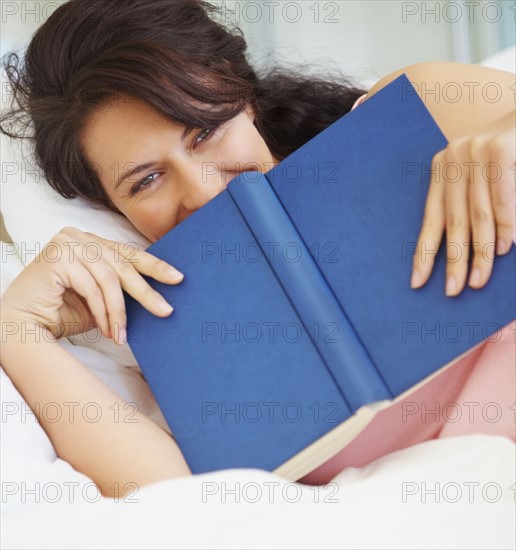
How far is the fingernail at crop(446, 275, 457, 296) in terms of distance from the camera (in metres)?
Answer: 0.64

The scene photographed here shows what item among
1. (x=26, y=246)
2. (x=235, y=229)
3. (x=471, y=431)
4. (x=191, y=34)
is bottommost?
(x=471, y=431)

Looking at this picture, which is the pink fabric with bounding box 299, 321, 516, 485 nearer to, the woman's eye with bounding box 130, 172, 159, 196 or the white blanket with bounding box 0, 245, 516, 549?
the white blanket with bounding box 0, 245, 516, 549

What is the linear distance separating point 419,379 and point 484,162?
222mm

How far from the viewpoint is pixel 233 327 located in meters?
0.73

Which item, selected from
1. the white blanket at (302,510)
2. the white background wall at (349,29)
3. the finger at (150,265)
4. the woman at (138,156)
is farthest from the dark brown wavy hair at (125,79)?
the white background wall at (349,29)

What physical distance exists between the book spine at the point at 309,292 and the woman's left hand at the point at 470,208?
3.5 inches

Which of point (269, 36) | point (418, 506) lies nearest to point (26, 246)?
point (418, 506)

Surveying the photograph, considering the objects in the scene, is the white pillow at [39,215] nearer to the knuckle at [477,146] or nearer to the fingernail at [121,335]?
the fingernail at [121,335]

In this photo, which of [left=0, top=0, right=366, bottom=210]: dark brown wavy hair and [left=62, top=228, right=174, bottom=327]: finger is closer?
[left=62, top=228, right=174, bottom=327]: finger

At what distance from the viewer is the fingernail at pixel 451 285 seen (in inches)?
25.3

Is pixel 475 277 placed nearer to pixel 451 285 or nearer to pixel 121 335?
pixel 451 285

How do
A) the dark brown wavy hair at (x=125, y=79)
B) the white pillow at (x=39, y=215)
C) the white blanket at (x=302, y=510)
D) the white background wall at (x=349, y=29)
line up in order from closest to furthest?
the white blanket at (x=302, y=510) < the dark brown wavy hair at (x=125, y=79) < the white pillow at (x=39, y=215) < the white background wall at (x=349, y=29)

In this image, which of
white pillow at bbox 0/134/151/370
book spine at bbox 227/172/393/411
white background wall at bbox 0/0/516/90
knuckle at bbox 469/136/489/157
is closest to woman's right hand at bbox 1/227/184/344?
book spine at bbox 227/172/393/411

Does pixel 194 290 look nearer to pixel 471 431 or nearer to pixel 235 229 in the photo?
pixel 235 229
